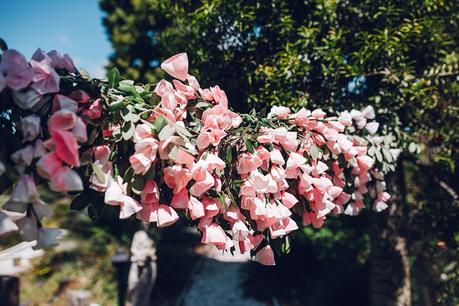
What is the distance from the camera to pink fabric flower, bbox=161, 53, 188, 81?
1633mm

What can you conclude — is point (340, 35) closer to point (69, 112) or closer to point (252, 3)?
point (252, 3)

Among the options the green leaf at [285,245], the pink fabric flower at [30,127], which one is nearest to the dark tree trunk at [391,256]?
the green leaf at [285,245]

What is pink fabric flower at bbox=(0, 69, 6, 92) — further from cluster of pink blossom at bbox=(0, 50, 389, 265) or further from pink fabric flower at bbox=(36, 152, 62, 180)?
pink fabric flower at bbox=(36, 152, 62, 180)

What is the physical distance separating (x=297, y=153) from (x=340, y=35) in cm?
161

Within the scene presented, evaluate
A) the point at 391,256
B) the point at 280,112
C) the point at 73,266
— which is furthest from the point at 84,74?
the point at 73,266

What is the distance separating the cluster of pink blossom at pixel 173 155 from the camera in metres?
1.27

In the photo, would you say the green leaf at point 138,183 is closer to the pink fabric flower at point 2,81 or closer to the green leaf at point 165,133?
the green leaf at point 165,133

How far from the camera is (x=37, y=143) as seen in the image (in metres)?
1.27

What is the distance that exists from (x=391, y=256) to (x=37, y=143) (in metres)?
3.83

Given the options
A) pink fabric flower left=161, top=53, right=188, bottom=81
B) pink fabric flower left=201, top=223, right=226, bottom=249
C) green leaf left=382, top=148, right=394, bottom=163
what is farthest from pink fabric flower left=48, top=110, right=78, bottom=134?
green leaf left=382, top=148, right=394, bottom=163

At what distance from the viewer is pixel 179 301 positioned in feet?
19.9

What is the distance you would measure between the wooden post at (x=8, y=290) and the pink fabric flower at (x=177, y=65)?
183 inches

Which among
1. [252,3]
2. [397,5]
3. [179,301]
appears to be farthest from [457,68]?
[179,301]

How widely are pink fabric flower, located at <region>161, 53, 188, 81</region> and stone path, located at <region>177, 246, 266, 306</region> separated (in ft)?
13.8
